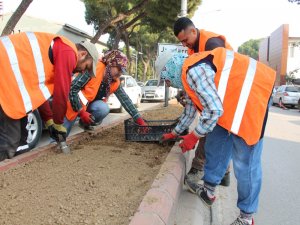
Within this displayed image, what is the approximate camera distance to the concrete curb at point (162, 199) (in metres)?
2.52

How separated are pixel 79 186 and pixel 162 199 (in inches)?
28.9

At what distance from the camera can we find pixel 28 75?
3242 mm

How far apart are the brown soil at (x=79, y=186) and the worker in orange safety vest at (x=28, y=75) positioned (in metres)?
0.43

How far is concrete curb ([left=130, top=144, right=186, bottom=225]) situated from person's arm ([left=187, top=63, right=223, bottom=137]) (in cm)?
70

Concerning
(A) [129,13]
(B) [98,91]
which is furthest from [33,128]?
(A) [129,13]

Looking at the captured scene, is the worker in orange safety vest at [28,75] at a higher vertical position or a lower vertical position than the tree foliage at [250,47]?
lower

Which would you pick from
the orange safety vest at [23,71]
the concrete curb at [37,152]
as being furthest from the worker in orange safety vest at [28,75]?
the concrete curb at [37,152]

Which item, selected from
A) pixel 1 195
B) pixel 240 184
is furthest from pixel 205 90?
pixel 1 195

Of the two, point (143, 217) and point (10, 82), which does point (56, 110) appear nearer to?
point (10, 82)

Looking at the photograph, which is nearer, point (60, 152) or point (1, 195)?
point (1, 195)

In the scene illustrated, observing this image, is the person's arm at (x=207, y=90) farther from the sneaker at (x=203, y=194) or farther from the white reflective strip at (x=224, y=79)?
the sneaker at (x=203, y=194)

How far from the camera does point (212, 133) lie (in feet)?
11.6

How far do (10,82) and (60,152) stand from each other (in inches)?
58.1

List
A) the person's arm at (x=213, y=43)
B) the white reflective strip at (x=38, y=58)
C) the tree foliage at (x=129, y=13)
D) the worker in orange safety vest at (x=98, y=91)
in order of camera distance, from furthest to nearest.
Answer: the tree foliage at (x=129, y=13) → the worker in orange safety vest at (x=98, y=91) → the person's arm at (x=213, y=43) → the white reflective strip at (x=38, y=58)
